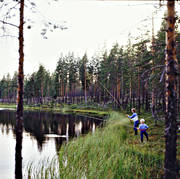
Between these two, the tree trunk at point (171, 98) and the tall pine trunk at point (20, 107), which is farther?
the tall pine trunk at point (20, 107)

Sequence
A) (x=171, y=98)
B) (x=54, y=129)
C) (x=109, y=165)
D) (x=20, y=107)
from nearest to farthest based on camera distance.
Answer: (x=171, y=98) → (x=109, y=165) → (x=20, y=107) → (x=54, y=129)

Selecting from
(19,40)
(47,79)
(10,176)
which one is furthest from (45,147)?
(47,79)

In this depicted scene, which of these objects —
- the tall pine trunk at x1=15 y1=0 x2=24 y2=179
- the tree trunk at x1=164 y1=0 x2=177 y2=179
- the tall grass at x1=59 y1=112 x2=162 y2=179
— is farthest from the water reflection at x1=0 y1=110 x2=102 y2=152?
the tree trunk at x1=164 y1=0 x2=177 y2=179

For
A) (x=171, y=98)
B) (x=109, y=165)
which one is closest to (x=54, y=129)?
(x=109, y=165)

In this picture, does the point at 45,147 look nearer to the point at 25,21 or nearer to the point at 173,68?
the point at 25,21

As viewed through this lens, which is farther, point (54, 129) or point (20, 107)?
point (54, 129)

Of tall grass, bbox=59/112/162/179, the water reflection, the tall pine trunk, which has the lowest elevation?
the water reflection

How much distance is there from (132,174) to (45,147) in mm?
10122

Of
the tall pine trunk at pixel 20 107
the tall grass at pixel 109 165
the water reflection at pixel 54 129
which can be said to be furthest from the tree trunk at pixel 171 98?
the water reflection at pixel 54 129

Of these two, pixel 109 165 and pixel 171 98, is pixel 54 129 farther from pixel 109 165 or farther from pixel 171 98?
pixel 171 98

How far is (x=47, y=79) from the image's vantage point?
303ft

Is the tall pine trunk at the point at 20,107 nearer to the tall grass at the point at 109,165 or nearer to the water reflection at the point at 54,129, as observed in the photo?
the tall grass at the point at 109,165

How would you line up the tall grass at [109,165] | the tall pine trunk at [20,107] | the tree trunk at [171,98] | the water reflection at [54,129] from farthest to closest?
the water reflection at [54,129]
the tall pine trunk at [20,107]
the tall grass at [109,165]
the tree trunk at [171,98]

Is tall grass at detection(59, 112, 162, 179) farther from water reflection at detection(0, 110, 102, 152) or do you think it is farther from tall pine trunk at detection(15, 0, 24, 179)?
water reflection at detection(0, 110, 102, 152)
